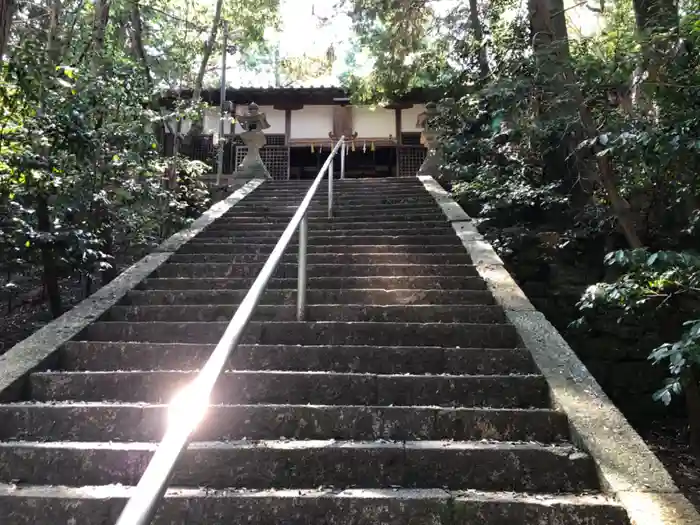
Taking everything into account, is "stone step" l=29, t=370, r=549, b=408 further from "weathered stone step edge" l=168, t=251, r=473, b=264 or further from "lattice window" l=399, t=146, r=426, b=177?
"lattice window" l=399, t=146, r=426, b=177

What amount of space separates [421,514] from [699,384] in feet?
9.82

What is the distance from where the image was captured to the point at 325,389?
295 cm

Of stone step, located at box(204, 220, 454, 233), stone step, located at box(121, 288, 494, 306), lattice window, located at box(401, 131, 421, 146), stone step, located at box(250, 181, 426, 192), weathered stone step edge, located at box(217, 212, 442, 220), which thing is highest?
lattice window, located at box(401, 131, 421, 146)

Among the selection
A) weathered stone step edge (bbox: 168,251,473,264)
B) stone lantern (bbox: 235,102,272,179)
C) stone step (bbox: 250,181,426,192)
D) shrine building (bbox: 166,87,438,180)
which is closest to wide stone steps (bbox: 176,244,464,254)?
weathered stone step edge (bbox: 168,251,473,264)

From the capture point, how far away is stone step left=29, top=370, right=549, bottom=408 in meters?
2.90

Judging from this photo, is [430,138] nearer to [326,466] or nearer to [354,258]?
[354,258]

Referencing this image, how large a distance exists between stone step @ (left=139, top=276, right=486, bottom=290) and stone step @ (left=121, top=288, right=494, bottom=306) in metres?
0.23

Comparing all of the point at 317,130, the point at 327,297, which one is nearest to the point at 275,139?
the point at 317,130

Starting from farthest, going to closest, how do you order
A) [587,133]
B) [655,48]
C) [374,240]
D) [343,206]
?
[343,206]
[374,240]
[587,133]
[655,48]

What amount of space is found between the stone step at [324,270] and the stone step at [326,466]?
249cm

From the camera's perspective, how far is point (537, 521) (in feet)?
6.79

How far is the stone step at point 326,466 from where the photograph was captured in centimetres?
233

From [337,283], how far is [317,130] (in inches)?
406

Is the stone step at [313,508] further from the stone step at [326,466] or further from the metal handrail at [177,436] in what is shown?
the metal handrail at [177,436]
